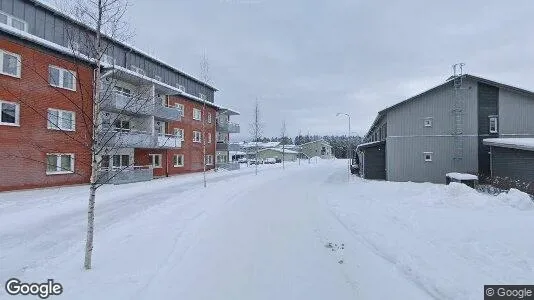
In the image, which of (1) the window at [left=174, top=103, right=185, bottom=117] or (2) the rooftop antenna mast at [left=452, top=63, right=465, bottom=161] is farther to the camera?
(1) the window at [left=174, top=103, right=185, bottom=117]

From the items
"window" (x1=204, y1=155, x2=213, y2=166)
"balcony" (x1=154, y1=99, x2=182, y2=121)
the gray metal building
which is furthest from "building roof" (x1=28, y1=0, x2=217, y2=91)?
the gray metal building

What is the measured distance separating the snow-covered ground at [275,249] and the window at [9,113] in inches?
299

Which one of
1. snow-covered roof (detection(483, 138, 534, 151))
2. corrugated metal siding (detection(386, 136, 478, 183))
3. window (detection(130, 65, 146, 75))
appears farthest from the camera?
window (detection(130, 65, 146, 75))

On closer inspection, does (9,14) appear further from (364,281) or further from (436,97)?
(436,97)

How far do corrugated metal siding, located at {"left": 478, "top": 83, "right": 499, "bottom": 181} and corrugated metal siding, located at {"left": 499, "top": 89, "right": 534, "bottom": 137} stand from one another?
1.22 feet

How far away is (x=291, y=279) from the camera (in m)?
6.50

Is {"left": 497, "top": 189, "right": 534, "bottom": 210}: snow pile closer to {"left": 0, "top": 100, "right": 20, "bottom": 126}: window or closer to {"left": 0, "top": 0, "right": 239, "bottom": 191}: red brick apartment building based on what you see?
{"left": 0, "top": 0, "right": 239, "bottom": 191}: red brick apartment building

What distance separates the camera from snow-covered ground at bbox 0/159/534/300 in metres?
6.12

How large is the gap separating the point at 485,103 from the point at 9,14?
107 feet

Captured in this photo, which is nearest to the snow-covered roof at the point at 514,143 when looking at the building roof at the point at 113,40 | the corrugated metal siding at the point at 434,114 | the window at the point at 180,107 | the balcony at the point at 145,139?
the corrugated metal siding at the point at 434,114

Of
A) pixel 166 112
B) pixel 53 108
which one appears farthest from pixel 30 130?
pixel 166 112

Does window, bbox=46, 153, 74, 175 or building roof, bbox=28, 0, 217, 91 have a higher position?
building roof, bbox=28, 0, 217, 91

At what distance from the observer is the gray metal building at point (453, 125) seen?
2520cm

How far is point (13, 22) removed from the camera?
2122 centimetres
